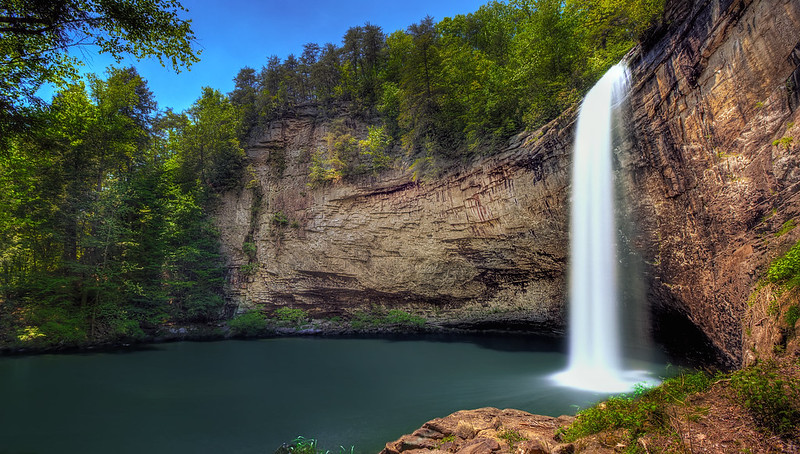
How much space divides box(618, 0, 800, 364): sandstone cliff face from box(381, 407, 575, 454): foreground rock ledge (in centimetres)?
503

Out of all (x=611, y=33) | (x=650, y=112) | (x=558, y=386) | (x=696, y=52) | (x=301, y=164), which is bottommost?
(x=558, y=386)

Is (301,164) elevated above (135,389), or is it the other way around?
(301,164)

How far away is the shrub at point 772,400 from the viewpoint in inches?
92.9

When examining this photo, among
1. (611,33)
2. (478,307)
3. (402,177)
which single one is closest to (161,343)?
(402,177)

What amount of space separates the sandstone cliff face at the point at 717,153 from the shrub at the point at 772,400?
151 inches

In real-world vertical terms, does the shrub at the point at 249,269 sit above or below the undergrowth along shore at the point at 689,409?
above

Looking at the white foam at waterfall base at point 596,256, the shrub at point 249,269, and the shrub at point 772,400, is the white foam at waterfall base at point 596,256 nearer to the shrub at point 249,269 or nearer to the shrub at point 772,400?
the shrub at point 772,400

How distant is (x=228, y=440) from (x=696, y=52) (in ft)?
43.4

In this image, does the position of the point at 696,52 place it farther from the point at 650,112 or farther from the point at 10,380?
the point at 10,380

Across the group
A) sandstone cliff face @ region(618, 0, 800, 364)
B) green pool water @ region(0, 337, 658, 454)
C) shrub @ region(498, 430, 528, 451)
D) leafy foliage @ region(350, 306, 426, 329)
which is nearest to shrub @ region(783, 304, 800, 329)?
sandstone cliff face @ region(618, 0, 800, 364)

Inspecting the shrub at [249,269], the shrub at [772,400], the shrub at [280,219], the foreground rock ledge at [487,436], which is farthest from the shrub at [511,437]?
the shrub at [249,269]

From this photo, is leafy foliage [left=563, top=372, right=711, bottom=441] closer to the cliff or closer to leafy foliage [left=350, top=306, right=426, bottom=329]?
the cliff

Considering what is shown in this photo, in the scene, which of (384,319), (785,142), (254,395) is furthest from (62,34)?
(384,319)

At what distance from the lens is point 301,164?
20.9 meters
